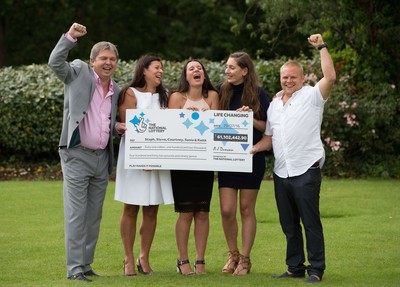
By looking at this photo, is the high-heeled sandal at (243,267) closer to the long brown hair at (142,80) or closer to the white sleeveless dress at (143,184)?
the white sleeveless dress at (143,184)

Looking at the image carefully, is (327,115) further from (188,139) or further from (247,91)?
(188,139)

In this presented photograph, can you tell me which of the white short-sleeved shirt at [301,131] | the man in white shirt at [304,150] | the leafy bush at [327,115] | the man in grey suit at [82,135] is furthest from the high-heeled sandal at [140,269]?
the leafy bush at [327,115]

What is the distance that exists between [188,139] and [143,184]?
0.60m

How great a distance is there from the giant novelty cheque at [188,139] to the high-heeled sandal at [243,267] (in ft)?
2.94

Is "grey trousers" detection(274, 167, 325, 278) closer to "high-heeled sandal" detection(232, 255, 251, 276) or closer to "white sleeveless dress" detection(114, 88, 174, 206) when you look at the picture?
"high-heeled sandal" detection(232, 255, 251, 276)

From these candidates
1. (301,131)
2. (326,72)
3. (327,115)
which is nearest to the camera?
(326,72)

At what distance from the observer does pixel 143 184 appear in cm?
891

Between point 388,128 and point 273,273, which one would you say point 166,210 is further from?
point 388,128

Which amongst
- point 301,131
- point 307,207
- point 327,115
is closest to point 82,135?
point 301,131

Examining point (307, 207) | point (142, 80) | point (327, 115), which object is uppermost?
point (142, 80)

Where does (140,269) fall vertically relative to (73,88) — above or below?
below

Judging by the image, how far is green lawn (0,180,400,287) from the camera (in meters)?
8.77

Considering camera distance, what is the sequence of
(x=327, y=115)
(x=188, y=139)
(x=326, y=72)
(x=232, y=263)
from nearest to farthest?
(x=326, y=72), (x=188, y=139), (x=232, y=263), (x=327, y=115)

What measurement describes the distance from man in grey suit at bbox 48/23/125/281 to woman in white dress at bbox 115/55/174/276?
0.22 meters
